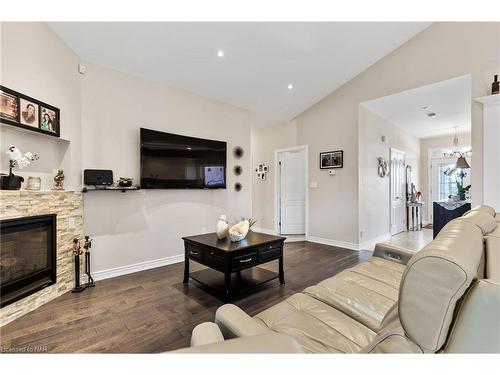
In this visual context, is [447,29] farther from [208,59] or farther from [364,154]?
[208,59]

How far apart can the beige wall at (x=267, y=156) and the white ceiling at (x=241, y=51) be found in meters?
1.19

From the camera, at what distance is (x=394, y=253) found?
2.19 metres

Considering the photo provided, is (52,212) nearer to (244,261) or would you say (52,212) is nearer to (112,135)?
(112,135)

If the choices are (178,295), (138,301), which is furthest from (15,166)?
(178,295)

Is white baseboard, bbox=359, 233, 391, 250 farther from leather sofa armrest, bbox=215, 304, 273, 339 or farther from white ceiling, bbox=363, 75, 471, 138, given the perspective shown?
leather sofa armrest, bbox=215, 304, 273, 339

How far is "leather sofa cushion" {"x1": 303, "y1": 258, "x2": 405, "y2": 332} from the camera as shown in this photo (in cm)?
143

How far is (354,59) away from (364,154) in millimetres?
1682

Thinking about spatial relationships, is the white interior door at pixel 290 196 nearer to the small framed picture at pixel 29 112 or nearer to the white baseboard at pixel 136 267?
the white baseboard at pixel 136 267

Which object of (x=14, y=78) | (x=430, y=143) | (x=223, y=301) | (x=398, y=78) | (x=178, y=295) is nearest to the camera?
(x=14, y=78)

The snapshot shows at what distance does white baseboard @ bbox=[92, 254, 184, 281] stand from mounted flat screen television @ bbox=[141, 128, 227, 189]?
1117mm

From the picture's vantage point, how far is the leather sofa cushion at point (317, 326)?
1162 mm

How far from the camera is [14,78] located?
2.14 metres

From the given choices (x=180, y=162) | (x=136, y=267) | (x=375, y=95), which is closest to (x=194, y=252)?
(x=136, y=267)

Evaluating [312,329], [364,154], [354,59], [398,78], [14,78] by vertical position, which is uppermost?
[354,59]
